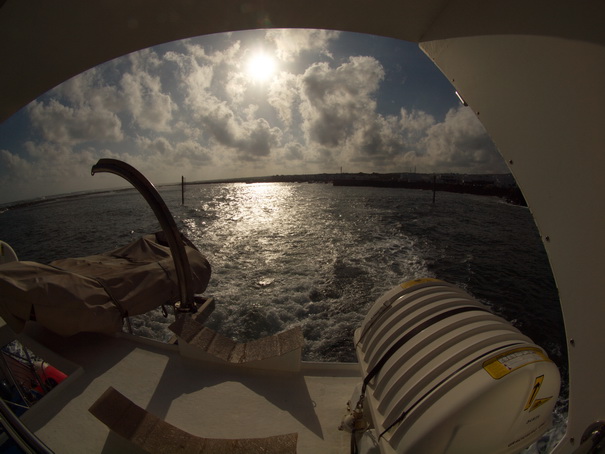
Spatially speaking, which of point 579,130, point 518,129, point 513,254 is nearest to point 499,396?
point 579,130

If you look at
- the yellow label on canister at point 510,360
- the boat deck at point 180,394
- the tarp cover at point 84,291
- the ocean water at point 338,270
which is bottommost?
the ocean water at point 338,270

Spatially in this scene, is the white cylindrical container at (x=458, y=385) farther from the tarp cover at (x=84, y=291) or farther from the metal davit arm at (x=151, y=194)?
the tarp cover at (x=84, y=291)

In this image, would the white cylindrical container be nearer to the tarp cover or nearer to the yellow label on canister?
the yellow label on canister

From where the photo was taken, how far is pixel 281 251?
11805 millimetres

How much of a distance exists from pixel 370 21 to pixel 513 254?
582 inches

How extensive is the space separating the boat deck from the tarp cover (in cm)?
35

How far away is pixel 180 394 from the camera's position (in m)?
2.32

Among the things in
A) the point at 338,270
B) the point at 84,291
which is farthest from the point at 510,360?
the point at 338,270

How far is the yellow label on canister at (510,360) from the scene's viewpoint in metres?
1.18

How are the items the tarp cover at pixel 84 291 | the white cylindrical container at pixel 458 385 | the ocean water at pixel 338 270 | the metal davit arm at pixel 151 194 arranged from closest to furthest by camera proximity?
the white cylindrical container at pixel 458 385, the tarp cover at pixel 84 291, the metal davit arm at pixel 151 194, the ocean water at pixel 338 270

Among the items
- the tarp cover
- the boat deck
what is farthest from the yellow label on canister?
the tarp cover

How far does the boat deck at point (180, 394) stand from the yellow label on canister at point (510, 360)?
4.02ft

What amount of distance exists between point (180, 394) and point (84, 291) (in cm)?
123

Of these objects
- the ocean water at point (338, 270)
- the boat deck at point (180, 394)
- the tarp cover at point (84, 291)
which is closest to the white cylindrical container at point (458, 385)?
the boat deck at point (180, 394)
